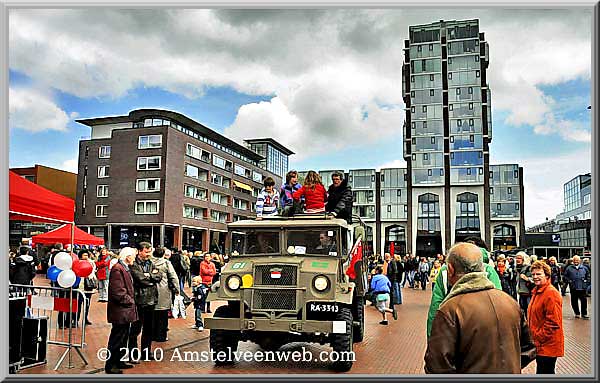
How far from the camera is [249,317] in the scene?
8.26m

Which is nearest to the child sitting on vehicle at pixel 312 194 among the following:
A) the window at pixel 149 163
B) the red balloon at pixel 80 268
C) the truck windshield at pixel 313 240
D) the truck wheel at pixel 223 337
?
the truck windshield at pixel 313 240

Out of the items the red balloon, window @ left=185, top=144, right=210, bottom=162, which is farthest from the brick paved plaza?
window @ left=185, top=144, right=210, bottom=162

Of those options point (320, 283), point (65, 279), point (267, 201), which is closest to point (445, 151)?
point (267, 201)

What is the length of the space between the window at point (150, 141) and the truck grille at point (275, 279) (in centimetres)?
3970

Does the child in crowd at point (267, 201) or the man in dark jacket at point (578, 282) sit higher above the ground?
the child in crowd at point (267, 201)

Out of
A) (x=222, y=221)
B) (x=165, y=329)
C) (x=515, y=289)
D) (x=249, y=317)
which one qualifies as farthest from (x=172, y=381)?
(x=222, y=221)

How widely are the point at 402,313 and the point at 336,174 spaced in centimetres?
833

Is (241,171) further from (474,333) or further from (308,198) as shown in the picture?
(474,333)

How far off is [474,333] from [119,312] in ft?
18.7

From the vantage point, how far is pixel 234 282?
8.51 m

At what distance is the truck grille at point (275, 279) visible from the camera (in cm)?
834

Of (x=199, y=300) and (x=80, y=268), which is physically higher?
(x=80, y=268)

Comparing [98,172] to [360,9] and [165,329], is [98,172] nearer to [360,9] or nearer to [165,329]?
[165,329]

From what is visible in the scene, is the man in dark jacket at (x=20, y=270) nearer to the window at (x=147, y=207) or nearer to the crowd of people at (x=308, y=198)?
the crowd of people at (x=308, y=198)
